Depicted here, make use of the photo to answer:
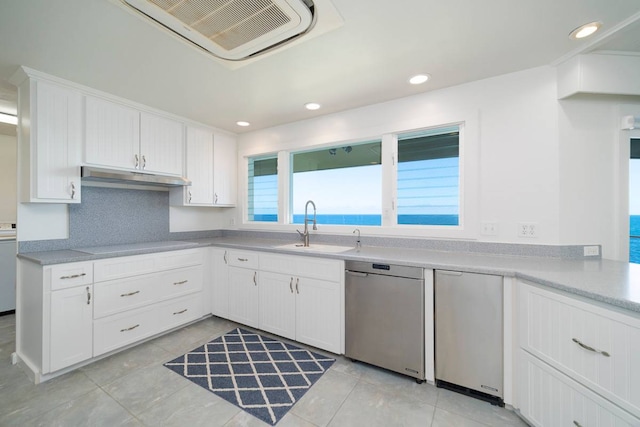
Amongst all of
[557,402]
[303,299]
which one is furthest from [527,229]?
[303,299]

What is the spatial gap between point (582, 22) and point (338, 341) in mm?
2669

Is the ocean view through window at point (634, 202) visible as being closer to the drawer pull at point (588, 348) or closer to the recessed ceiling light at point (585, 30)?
the recessed ceiling light at point (585, 30)

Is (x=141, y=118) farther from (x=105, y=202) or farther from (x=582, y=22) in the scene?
(x=582, y=22)

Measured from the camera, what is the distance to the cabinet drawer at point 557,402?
116cm

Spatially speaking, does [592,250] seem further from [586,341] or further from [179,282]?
[179,282]

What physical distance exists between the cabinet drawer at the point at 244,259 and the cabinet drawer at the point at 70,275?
1189 millimetres

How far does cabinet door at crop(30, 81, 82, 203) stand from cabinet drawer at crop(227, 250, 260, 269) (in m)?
1.43

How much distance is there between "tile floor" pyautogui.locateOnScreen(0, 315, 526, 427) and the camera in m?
1.58

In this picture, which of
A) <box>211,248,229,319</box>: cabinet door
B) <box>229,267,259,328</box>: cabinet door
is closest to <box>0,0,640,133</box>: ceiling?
<box>211,248,229,319</box>: cabinet door

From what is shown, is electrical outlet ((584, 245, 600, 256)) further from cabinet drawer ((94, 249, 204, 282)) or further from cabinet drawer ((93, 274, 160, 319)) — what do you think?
cabinet drawer ((93, 274, 160, 319))

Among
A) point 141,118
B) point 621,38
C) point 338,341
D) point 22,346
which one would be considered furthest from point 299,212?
point 621,38

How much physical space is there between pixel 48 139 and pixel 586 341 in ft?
12.3

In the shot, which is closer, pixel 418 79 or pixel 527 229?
pixel 527 229

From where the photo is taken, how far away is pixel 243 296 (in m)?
2.83
